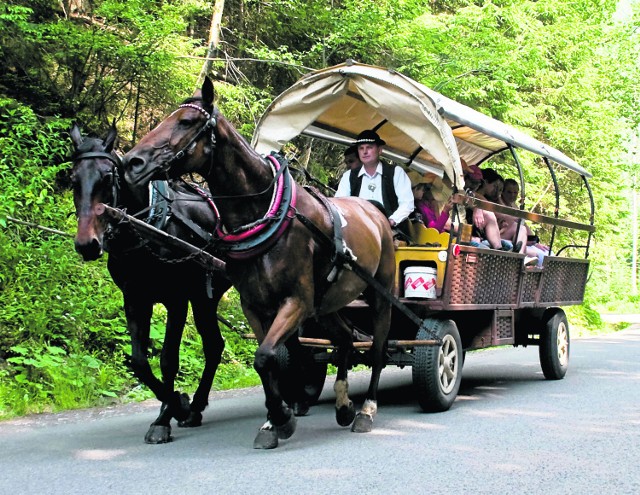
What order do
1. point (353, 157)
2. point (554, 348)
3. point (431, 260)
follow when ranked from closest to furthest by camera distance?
point (431, 260) < point (353, 157) < point (554, 348)

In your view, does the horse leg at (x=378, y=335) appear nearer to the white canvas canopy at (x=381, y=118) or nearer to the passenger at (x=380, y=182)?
the passenger at (x=380, y=182)

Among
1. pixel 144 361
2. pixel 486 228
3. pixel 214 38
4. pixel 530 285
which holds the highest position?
pixel 214 38

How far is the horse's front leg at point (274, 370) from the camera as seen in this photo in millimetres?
5508

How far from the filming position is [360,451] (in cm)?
557

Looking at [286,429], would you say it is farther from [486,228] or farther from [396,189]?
[486,228]

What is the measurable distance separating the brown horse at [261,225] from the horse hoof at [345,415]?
805 mm

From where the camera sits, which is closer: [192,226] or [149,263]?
[149,263]

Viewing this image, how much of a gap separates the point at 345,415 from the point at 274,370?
104 centimetres

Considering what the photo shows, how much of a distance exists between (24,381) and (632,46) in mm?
33511

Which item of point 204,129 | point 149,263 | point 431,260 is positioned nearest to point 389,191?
point 431,260

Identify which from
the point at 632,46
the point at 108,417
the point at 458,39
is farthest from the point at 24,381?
the point at 632,46

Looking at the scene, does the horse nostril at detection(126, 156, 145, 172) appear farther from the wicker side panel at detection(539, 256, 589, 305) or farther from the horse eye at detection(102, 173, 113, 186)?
the wicker side panel at detection(539, 256, 589, 305)

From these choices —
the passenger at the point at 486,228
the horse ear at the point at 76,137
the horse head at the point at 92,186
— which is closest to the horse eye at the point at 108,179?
the horse head at the point at 92,186

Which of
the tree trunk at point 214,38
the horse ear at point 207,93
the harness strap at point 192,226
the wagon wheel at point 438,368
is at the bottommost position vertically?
the wagon wheel at point 438,368
